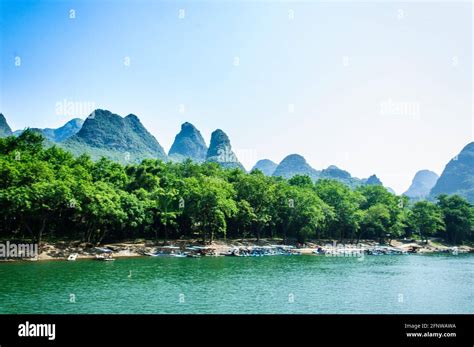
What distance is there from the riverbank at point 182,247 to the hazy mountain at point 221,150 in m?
85.8

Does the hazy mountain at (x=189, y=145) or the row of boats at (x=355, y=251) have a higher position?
the hazy mountain at (x=189, y=145)

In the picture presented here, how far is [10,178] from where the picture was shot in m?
31.3

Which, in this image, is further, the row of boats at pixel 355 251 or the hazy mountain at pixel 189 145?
the hazy mountain at pixel 189 145

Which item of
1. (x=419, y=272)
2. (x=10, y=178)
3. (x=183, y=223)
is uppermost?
(x=10, y=178)

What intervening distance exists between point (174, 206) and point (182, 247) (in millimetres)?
4772

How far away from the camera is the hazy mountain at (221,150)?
137375 mm

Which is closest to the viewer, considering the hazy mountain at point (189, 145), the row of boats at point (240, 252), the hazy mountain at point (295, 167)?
the row of boats at point (240, 252)

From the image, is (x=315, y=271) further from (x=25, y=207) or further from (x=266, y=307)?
(x=25, y=207)

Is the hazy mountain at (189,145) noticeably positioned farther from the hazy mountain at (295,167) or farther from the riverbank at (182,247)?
the riverbank at (182,247)

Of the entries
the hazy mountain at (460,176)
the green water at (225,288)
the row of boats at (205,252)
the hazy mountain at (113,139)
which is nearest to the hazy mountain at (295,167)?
the hazy mountain at (460,176)

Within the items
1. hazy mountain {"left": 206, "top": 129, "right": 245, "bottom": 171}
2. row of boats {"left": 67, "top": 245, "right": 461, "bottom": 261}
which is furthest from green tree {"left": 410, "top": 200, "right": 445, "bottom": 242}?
hazy mountain {"left": 206, "top": 129, "right": 245, "bottom": 171}
